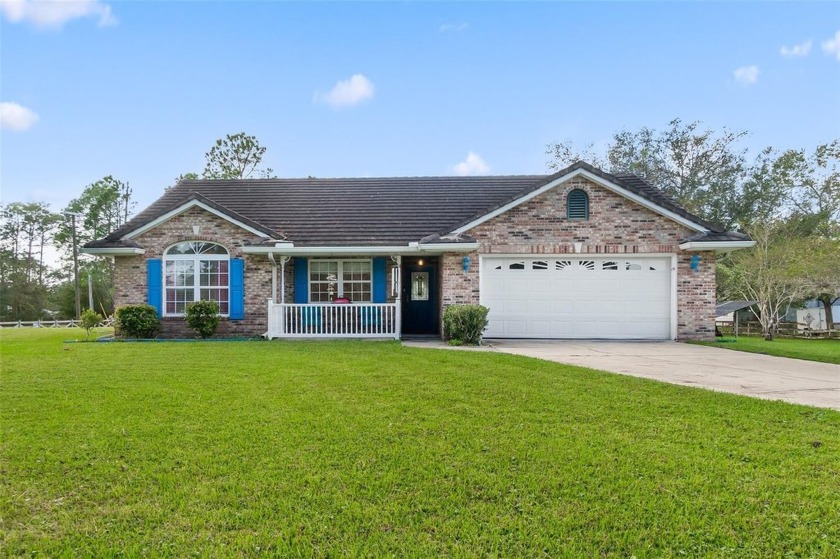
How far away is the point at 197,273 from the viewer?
12.3 m

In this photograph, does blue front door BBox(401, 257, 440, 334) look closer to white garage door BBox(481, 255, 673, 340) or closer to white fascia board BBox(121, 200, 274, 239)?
white garage door BBox(481, 255, 673, 340)

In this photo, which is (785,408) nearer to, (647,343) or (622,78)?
(647,343)

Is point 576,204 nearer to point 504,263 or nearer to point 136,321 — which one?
point 504,263

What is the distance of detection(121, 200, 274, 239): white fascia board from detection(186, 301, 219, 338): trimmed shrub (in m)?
2.34

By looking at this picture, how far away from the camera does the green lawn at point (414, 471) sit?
237cm

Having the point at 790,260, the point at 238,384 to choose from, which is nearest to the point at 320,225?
the point at 238,384

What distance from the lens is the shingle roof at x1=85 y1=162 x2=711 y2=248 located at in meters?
12.1

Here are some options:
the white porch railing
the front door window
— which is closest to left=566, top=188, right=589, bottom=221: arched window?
the front door window

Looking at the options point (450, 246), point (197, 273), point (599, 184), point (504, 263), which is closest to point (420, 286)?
point (450, 246)

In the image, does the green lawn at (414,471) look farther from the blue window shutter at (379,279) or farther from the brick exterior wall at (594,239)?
the blue window shutter at (379,279)

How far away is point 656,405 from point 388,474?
3.43 m

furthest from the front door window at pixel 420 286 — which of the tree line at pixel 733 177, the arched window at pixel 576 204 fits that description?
the tree line at pixel 733 177

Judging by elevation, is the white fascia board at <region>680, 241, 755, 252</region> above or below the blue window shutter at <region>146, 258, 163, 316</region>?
above

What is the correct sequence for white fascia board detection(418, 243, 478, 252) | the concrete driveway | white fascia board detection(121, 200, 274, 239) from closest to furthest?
the concrete driveway
white fascia board detection(418, 243, 478, 252)
white fascia board detection(121, 200, 274, 239)
